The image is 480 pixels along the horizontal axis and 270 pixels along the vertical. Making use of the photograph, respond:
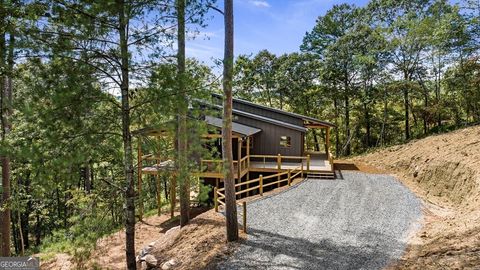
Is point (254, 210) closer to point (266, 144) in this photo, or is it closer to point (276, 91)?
point (266, 144)

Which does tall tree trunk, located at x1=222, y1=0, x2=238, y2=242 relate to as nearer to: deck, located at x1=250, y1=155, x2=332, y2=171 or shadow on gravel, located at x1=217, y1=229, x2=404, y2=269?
shadow on gravel, located at x1=217, y1=229, x2=404, y2=269

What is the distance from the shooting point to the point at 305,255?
27.7 feet

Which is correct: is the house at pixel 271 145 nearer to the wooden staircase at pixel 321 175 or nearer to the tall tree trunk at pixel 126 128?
the wooden staircase at pixel 321 175

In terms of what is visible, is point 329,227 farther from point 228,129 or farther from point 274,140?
point 274,140

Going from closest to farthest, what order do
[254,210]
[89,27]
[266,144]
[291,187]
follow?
1. [89,27]
2. [254,210]
3. [291,187]
4. [266,144]

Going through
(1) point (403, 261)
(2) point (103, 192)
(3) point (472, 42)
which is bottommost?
(1) point (403, 261)

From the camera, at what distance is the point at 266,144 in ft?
69.5

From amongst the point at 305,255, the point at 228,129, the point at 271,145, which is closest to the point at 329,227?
the point at 305,255

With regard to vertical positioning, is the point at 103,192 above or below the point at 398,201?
above

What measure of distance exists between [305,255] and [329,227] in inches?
96.6

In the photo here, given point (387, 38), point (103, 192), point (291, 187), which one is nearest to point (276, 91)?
point (387, 38)

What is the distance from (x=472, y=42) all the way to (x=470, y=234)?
79.0 ft

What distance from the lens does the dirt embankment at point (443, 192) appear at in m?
7.31

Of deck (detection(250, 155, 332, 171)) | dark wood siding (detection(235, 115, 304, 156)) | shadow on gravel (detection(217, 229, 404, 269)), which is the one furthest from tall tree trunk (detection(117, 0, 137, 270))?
dark wood siding (detection(235, 115, 304, 156))
